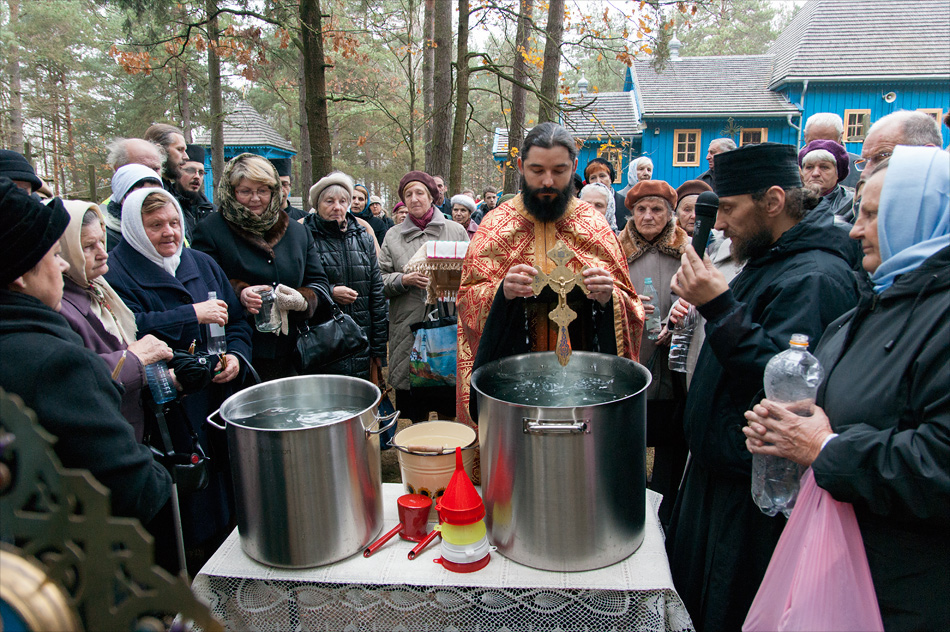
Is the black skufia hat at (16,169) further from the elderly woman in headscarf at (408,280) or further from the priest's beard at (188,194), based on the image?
the elderly woman in headscarf at (408,280)

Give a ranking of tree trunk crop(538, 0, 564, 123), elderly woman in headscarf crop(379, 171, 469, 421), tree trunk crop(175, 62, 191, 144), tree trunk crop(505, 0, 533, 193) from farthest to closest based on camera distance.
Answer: tree trunk crop(175, 62, 191, 144) < tree trunk crop(505, 0, 533, 193) < tree trunk crop(538, 0, 564, 123) < elderly woman in headscarf crop(379, 171, 469, 421)

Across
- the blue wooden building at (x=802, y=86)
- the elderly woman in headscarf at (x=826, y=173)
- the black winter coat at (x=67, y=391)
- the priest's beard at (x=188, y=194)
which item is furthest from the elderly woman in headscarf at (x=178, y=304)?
the blue wooden building at (x=802, y=86)

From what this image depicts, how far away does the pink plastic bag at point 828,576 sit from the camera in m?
1.48

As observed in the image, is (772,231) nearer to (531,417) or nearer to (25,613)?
(531,417)

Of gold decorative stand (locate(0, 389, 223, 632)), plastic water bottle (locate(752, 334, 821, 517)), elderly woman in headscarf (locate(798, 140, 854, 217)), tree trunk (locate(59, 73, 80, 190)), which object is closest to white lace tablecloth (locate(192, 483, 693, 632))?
plastic water bottle (locate(752, 334, 821, 517))

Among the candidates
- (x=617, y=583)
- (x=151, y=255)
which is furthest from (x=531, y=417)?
(x=151, y=255)

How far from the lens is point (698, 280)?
1929 mm

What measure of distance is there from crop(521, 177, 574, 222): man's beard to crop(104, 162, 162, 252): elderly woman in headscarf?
187 cm

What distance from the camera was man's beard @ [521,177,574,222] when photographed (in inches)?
112

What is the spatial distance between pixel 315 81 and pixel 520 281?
174 inches

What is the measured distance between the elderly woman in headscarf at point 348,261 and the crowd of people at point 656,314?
0.03 m

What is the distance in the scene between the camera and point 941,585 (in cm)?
144

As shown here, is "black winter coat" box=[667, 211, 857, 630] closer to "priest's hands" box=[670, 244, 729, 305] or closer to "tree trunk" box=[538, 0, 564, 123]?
"priest's hands" box=[670, 244, 729, 305]

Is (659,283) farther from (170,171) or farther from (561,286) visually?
(170,171)
